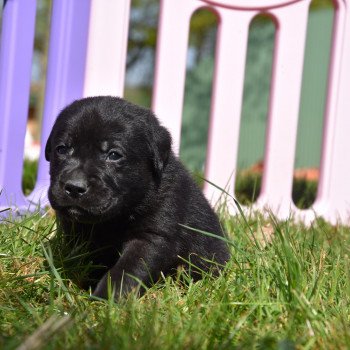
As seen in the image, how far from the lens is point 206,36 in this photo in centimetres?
1681

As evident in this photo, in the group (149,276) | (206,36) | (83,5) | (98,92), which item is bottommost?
(149,276)

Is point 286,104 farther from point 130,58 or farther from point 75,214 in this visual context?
point 130,58

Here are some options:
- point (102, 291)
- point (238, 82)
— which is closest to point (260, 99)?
point (238, 82)

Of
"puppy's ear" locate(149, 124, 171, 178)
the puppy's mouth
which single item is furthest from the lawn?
"puppy's ear" locate(149, 124, 171, 178)

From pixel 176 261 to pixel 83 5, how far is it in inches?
77.1

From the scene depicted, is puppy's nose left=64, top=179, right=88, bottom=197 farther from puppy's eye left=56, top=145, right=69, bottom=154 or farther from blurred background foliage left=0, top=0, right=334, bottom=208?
blurred background foliage left=0, top=0, right=334, bottom=208

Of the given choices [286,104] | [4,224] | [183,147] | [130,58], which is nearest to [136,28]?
[130,58]

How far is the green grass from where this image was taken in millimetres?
1670

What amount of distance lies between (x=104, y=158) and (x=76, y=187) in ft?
0.69

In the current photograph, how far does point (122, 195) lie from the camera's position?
252cm

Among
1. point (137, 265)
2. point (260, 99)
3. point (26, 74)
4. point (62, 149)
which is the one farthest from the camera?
point (260, 99)

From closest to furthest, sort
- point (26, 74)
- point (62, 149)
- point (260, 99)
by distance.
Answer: point (62, 149) < point (26, 74) < point (260, 99)

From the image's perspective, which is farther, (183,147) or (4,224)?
(183,147)

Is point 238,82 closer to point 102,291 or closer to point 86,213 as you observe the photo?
point 86,213
